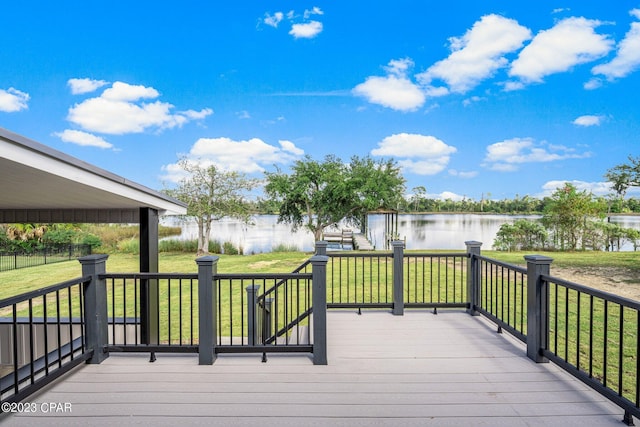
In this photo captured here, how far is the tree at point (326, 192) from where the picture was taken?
66.7 feet

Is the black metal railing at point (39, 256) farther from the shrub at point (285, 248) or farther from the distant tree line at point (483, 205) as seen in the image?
the distant tree line at point (483, 205)

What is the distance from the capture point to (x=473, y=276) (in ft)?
16.3

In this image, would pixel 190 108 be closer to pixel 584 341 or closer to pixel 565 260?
pixel 565 260

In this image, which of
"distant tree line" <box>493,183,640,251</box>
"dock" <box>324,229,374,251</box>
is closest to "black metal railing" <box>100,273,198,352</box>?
"dock" <box>324,229,374,251</box>

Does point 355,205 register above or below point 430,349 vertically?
above

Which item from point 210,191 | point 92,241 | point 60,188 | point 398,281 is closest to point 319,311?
point 398,281

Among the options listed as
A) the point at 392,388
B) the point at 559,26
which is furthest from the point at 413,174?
the point at 392,388

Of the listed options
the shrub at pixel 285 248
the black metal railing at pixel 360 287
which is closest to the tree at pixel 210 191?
the shrub at pixel 285 248

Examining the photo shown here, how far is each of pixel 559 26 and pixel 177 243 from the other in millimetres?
28474

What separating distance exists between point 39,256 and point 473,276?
2062 cm

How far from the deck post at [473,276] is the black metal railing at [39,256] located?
60.2ft

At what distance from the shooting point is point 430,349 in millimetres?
3725

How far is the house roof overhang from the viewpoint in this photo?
2658mm

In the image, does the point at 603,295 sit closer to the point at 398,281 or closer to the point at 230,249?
the point at 398,281
